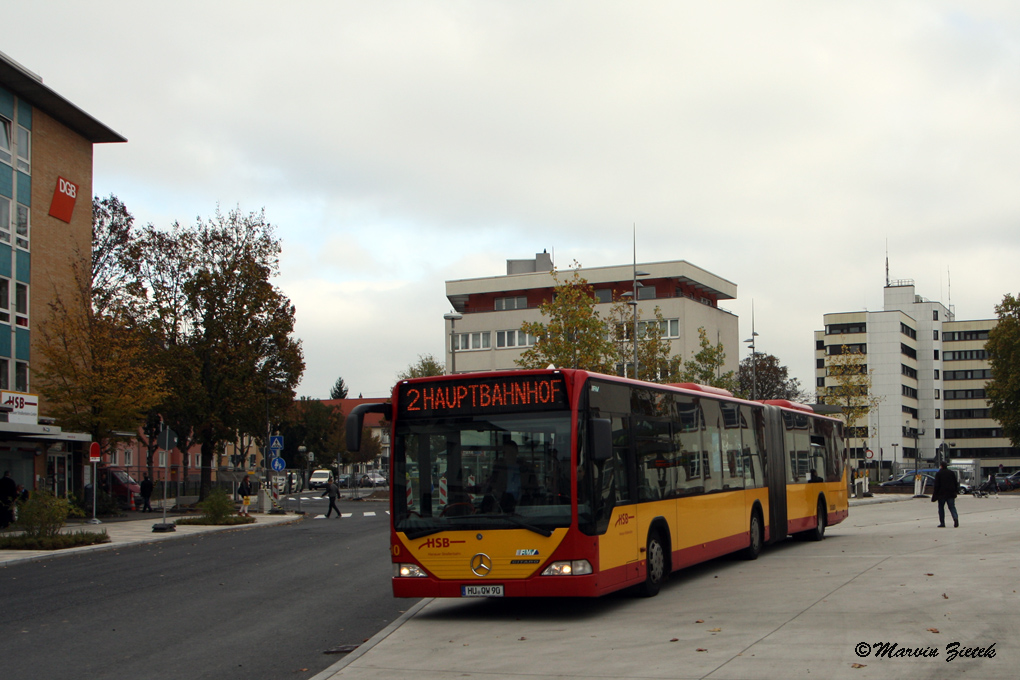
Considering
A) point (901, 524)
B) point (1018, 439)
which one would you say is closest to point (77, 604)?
point (901, 524)

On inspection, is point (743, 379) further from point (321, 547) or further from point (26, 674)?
point (26, 674)

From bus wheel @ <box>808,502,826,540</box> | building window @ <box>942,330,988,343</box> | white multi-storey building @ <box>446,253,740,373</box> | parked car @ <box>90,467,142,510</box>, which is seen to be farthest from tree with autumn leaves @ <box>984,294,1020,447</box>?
bus wheel @ <box>808,502,826,540</box>

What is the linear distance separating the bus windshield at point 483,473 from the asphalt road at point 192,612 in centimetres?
151

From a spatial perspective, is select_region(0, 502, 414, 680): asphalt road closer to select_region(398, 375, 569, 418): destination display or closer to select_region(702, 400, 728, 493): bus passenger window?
select_region(398, 375, 569, 418): destination display

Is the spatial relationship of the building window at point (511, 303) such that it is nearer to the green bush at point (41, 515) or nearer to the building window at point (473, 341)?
Result: the building window at point (473, 341)

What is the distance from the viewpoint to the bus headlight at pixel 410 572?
12.4 metres

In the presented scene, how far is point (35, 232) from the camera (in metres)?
43.5

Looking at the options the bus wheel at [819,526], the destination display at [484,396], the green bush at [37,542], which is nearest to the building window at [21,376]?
the green bush at [37,542]

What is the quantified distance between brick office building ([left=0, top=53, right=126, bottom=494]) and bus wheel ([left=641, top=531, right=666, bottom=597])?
29.0 metres

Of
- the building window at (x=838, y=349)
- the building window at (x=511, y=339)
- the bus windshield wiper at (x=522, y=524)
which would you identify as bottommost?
the bus windshield wiper at (x=522, y=524)

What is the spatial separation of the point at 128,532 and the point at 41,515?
281 inches

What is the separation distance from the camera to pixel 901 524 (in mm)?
29578

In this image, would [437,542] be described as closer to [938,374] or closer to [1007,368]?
[1007,368]

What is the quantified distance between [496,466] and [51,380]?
32.3 meters
